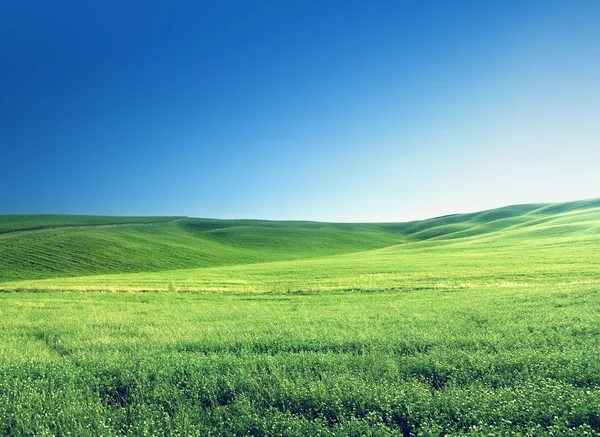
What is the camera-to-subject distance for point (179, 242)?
3565 inches

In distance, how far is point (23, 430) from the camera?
6348mm

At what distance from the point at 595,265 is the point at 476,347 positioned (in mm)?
28194

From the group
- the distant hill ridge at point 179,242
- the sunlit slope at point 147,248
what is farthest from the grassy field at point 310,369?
the distant hill ridge at point 179,242

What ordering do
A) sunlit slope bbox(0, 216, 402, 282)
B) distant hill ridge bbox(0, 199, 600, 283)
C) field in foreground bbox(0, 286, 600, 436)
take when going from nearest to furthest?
field in foreground bbox(0, 286, 600, 436), sunlit slope bbox(0, 216, 402, 282), distant hill ridge bbox(0, 199, 600, 283)

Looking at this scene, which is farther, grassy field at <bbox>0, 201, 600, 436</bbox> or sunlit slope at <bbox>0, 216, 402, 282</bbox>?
sunlit slope at <bbox>0, 216, 402, 282</bbox>

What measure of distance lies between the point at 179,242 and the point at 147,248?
1387 centimetres

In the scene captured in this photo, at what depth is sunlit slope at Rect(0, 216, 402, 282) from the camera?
2434 inches

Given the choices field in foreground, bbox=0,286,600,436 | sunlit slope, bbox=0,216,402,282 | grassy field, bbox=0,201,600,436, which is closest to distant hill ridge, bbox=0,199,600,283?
sunlit slope, bbox=0,216,402,282

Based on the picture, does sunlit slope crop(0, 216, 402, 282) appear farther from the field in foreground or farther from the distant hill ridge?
the field in foreground

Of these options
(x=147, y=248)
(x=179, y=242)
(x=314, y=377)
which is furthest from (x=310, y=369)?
(x=179, y=242)

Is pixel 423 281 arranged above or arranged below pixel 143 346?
below

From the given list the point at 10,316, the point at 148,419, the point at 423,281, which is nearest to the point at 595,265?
the point at 423,281

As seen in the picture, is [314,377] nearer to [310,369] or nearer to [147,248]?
[310,369]

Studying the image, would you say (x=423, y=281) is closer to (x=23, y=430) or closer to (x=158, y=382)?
(x=158, y=382)
